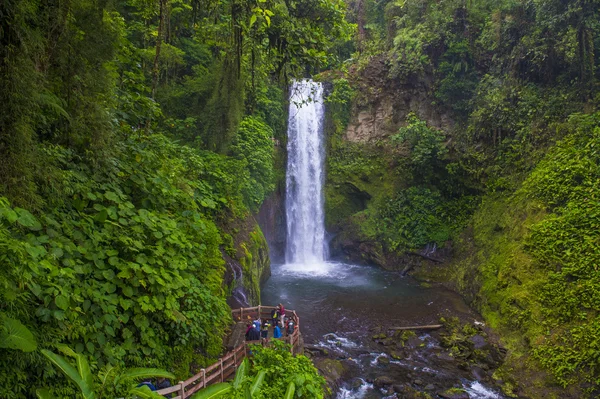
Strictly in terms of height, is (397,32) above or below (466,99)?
above

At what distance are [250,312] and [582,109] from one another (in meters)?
14.5

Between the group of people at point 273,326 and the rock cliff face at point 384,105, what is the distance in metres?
14.7

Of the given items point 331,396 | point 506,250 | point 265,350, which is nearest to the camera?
point 265,350

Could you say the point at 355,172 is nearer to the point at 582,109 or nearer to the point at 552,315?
the point at 582,109

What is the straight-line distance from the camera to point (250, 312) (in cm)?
1044

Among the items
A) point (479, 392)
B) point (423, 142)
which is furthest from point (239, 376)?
point (423, 142)

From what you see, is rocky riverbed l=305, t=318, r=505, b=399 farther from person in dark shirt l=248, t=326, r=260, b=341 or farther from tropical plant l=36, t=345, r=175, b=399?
tropical plant l=36, t=345, r=175, b=399

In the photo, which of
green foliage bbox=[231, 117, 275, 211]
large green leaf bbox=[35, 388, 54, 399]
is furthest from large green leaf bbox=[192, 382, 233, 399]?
green foliage bbox=[231, 117, 275, 211]

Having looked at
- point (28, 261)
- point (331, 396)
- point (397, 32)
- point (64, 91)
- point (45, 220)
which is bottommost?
point (331, 396)

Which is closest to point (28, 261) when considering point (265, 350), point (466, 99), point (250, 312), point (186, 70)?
point (265, 350)

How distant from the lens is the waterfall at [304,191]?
21.4 m

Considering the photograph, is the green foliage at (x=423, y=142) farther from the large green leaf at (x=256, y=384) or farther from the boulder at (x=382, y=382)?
the large green leaf at (x=256, y=384)

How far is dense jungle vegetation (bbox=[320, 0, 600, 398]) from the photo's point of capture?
406 inches

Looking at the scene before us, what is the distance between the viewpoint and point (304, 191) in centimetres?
2169
